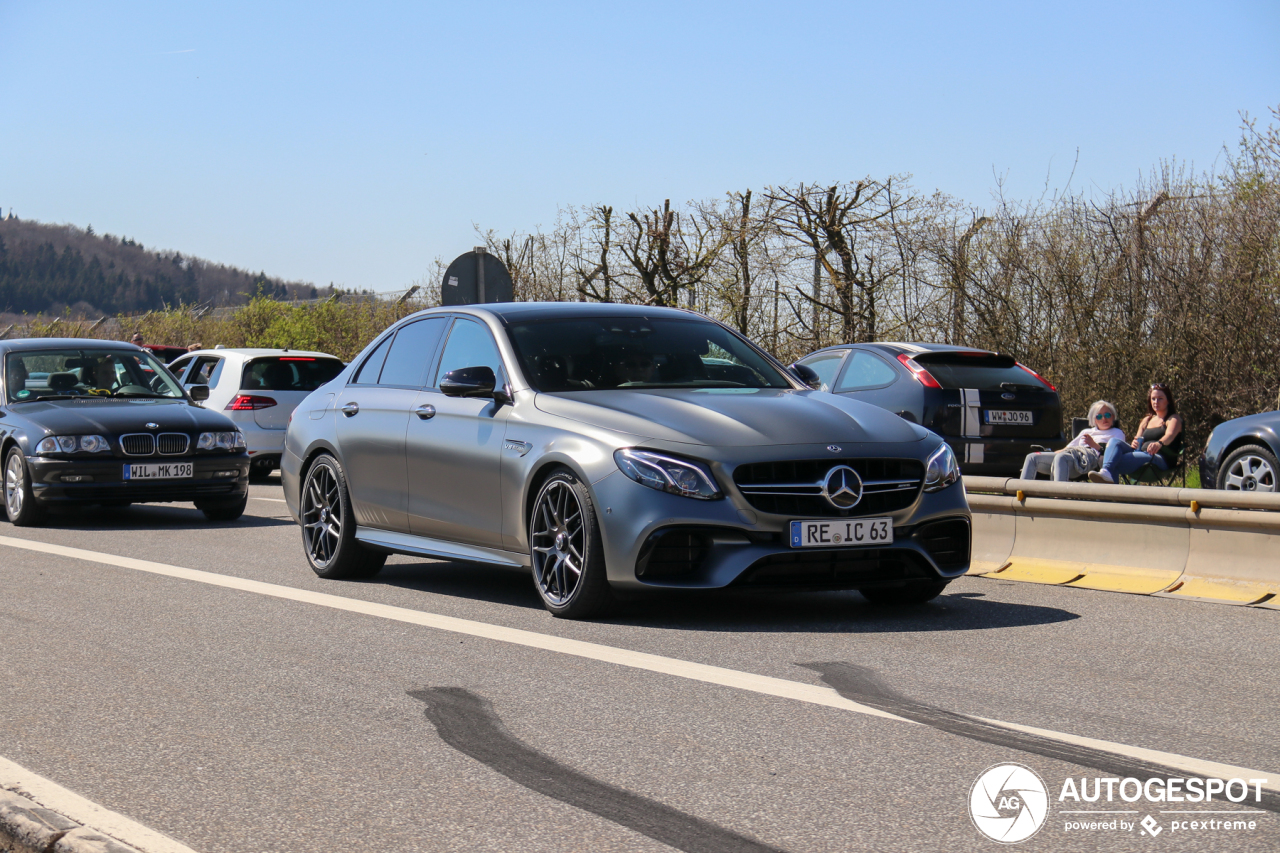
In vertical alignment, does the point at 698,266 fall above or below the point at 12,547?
above

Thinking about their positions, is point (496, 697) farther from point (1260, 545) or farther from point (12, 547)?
point (12, 547)

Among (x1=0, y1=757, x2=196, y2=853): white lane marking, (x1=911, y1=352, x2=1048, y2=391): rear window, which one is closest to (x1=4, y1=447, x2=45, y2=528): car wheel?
(x1=911, y1=352, x2=1048, y2=391): rear window

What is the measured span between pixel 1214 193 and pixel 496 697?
15.0 m

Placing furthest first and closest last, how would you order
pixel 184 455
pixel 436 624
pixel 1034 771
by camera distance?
pixel 184 455
pixel 436 624
pixel 1034 771

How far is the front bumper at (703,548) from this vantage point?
22.5 ft

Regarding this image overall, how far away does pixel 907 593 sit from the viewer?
784 centimetres

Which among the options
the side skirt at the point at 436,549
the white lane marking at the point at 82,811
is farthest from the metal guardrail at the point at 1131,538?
the white lane marking at the point at 82,811

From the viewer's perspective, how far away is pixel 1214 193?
706 inches

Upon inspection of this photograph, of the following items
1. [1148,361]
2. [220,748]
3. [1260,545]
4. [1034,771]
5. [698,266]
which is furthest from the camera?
[698,266]

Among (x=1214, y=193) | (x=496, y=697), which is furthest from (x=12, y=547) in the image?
(x=1214, y=193)

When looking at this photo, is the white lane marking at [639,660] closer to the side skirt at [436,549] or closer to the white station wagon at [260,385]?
the side skirt at [436,549]

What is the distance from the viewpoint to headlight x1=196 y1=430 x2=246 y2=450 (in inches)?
530

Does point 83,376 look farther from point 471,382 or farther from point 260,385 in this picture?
point 471,382

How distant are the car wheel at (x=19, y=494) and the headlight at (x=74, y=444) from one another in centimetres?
27
